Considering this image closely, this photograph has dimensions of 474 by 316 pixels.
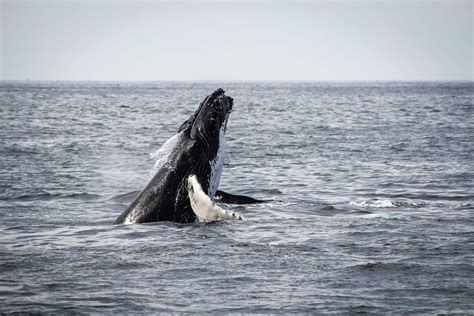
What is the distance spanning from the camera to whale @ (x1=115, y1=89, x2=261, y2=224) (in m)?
11.7

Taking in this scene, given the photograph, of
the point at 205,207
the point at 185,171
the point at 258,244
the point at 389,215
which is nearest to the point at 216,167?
the point at 185,171

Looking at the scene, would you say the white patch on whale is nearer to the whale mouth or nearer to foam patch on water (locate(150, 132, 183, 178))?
the whale mouth

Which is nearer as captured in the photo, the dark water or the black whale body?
the dark water

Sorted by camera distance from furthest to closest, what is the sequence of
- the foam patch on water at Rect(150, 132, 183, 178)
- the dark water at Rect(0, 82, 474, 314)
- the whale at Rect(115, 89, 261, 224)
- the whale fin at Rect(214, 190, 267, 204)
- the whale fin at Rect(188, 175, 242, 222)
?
the whale fin at Rect(214, 190, 267, 204)
the foam patch on water at Rect(150, 132, 183, 178)
the whale at Rect(115, 89, 261, 224)
the whale fin at Rect(188, 175, 242, 222)
the dark water at Rect(0, 82, 474, 314)

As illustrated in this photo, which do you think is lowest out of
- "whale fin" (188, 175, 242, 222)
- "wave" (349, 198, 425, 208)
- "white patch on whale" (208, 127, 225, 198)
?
"wave" (349, 198, 425, 208)

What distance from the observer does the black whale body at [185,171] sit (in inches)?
Result: 478

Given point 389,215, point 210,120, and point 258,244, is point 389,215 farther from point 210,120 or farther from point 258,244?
point 210,120

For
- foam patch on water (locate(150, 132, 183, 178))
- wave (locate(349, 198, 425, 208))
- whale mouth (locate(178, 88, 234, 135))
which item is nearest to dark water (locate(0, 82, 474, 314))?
wave (locate(349, 198, 425, 208))

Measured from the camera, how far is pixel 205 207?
11.5m

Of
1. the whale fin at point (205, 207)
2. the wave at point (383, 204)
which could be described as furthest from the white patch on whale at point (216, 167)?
the wave at point (383, 204)

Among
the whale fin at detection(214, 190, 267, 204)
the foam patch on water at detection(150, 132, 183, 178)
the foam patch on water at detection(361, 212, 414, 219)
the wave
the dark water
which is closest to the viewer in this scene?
the dark water

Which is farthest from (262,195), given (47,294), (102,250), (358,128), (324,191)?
(358,128)

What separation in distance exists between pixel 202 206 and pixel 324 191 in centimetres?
669

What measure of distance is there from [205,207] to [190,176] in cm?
76
